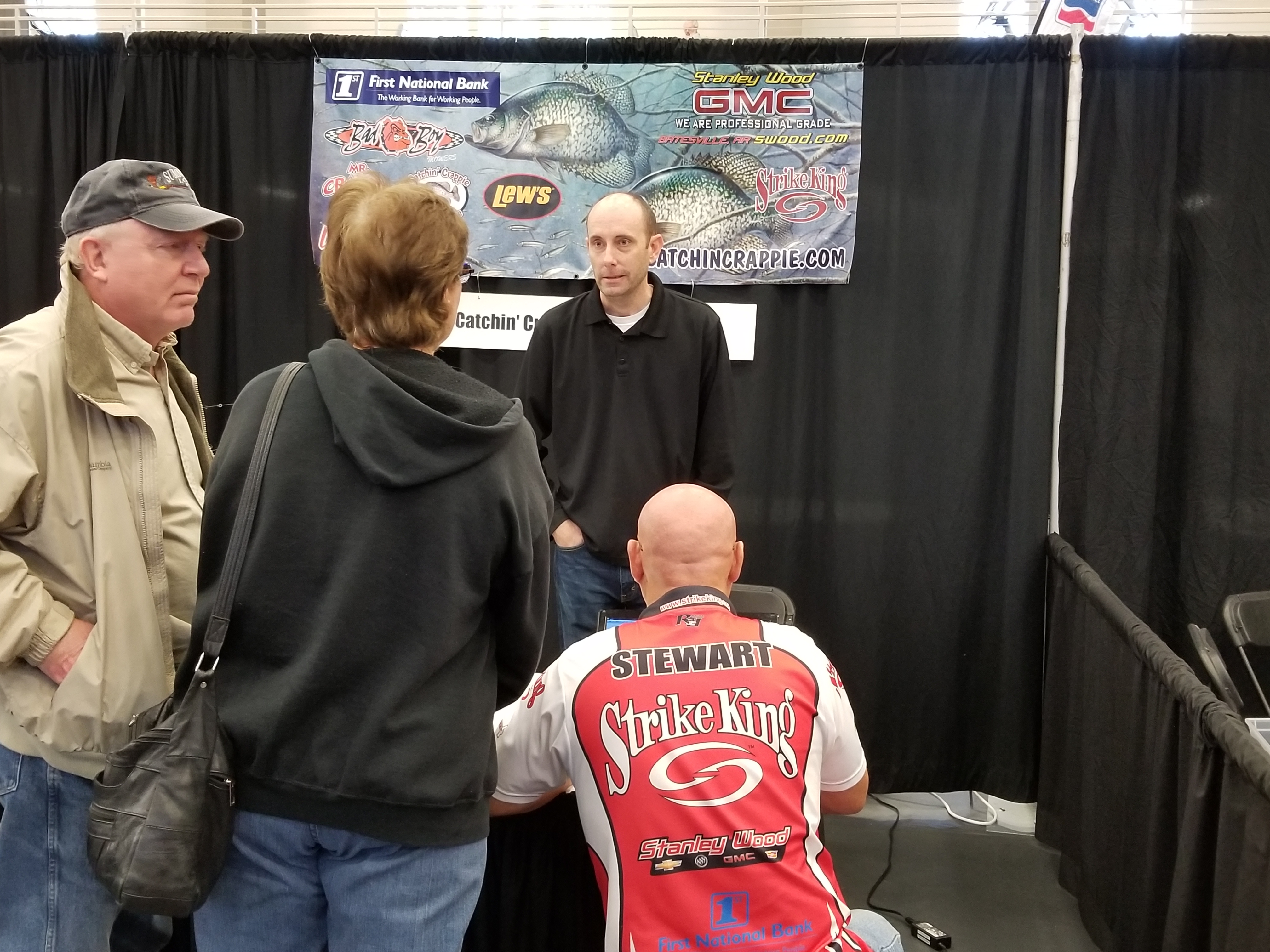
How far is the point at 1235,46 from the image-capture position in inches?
128

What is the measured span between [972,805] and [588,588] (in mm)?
1596

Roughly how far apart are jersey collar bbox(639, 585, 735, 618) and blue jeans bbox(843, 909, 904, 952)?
20.1 inches

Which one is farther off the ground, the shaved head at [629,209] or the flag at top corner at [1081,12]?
the flag at top corner at [1081,12]

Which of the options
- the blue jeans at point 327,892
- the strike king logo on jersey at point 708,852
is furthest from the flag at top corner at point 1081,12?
the blue jeans at point 327,892

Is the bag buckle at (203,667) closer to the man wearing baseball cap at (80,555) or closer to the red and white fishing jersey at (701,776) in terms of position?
the man wearing baseball cap at (80,555)

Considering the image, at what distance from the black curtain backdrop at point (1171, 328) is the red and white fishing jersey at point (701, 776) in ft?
7.27

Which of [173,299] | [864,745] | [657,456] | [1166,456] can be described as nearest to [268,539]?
[173,299]

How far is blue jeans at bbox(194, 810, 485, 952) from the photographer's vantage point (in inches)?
51.2

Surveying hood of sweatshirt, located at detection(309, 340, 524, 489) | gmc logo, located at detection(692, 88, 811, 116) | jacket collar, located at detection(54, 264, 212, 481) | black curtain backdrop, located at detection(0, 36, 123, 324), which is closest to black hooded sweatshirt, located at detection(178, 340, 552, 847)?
hood of sweatshirt, located at detection(309, 340, 524, 489)

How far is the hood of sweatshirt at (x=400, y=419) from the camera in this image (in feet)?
4.06

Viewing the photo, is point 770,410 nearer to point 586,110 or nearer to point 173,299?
point 586,110

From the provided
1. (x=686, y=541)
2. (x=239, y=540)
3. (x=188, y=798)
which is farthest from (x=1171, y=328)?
(x=188, y=798)

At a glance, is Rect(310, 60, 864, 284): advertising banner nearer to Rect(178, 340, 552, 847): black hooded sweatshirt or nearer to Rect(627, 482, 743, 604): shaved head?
Rect(627, 482, 743, 604): shaved head

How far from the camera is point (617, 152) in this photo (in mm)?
3445
